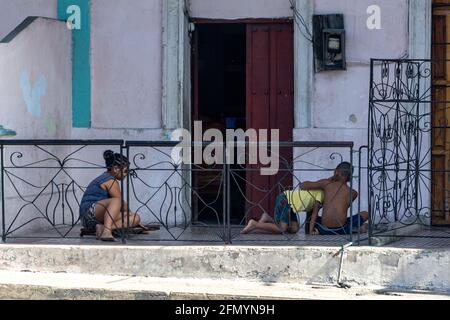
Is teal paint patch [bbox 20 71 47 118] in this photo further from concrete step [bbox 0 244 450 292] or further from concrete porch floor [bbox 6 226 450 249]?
concrete step [bbox 0 244 450 292]

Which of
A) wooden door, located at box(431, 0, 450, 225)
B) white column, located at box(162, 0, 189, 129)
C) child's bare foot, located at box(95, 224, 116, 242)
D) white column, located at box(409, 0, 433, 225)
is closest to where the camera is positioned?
child's bare foot, located at box(95, 224, 116, 242)

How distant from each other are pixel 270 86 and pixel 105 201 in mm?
2514

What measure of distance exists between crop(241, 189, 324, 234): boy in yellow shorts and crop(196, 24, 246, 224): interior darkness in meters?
1.78

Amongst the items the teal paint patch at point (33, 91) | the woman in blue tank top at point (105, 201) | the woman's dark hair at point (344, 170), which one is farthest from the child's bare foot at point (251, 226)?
the teal paint patch at point (33, 91)

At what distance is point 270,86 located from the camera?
993 cm

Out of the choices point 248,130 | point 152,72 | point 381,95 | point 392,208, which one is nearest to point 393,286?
point 392,208

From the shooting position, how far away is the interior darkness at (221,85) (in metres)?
10.7

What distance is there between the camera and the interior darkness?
10.7 metres

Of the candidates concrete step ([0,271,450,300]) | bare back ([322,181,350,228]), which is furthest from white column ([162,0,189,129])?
concrete step ([0,271,450,300])

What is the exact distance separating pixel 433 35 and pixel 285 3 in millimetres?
1687

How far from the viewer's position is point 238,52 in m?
10.9

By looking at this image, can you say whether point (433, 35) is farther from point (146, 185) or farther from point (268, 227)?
point (146, 185)

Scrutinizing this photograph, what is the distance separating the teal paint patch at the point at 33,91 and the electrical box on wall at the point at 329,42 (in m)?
3.04

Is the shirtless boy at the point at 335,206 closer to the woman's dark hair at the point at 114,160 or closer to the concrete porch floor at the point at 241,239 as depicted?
the concrete porch floor at the point at 241,239
